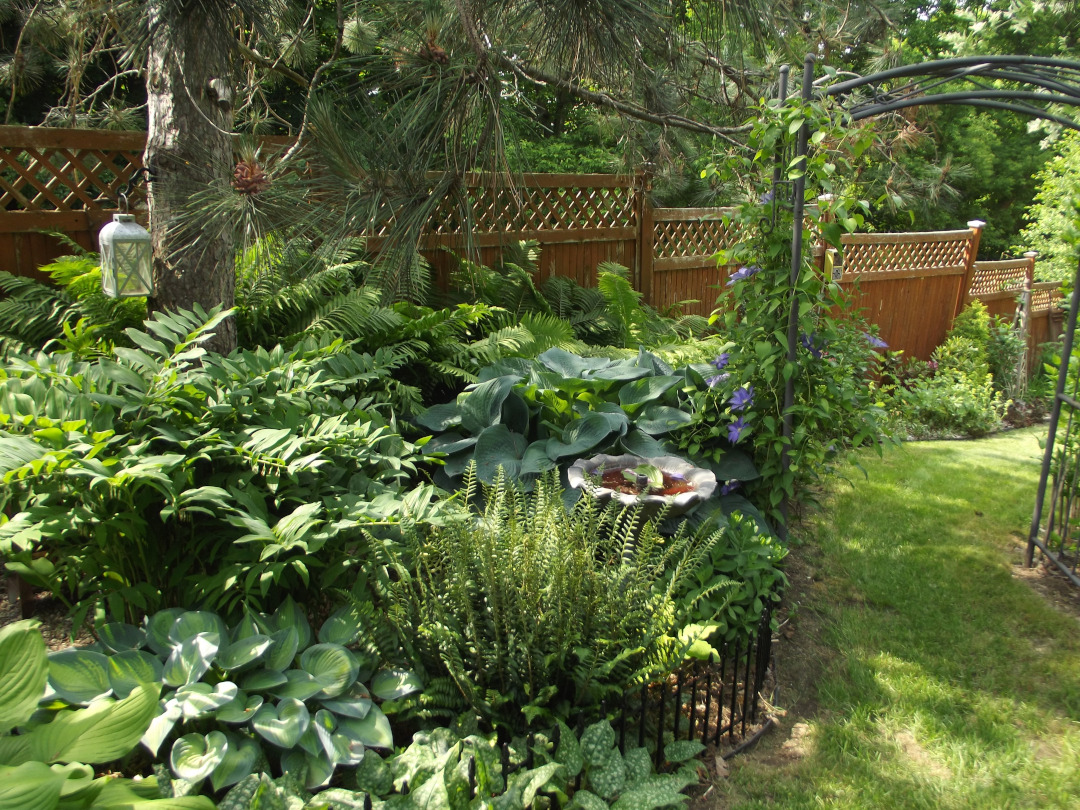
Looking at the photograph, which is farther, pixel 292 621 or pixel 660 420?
pixel 660 420

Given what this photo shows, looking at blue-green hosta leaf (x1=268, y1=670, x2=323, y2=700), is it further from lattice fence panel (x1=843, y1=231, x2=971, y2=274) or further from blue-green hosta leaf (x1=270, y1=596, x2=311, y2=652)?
lattice fence panel (x1=843, y1=231, x2=971, y2=274)

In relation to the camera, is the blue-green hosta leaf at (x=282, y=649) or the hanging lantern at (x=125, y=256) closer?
the blue-green hosta leaf at (x=282, y=649)

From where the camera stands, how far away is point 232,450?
231cm

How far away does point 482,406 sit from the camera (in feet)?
11.4

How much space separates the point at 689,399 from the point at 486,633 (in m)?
1.74

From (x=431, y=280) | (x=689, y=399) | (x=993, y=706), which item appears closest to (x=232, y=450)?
(x=689, y=399)

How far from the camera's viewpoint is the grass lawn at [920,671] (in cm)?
230

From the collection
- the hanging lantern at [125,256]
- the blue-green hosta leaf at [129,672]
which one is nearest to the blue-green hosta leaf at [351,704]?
the blue-green hosta leaf at [129,672]

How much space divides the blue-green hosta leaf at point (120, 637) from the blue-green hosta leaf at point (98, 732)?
424 millimetres

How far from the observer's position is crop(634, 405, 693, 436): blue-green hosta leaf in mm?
3420

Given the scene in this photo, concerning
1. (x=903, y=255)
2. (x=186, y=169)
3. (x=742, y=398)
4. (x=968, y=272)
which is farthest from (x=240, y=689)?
(x=968, y=272)

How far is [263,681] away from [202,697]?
8.3 inches

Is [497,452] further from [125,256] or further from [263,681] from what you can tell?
[125,256]

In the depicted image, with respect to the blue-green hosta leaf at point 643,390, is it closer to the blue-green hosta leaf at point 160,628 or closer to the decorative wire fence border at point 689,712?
the decorative wire fence border at point 689,712
